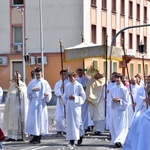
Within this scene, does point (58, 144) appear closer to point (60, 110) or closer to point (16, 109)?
point (16, 109)

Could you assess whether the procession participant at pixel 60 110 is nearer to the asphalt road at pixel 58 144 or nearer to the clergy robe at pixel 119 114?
the asphalt road at pixel 58 144

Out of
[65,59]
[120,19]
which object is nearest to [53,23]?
[120,19]

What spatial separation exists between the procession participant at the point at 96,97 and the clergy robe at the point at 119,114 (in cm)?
317

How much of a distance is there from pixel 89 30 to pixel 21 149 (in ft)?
102

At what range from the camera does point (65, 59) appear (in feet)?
61.5

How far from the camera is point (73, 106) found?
15.1m

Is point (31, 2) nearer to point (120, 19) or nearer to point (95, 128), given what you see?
point (120, 19)

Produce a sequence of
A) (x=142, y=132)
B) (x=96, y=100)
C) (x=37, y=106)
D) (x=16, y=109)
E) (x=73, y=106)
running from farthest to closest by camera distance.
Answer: (x=96, y=100) → (x=16, y=109) → (x=37, y=106) → (x=73, y=106) → (x=142, y=132)

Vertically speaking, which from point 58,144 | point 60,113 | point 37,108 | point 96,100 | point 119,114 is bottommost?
point 58,144

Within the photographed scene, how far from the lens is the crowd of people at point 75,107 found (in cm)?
1510

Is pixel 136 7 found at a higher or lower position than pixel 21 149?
higher

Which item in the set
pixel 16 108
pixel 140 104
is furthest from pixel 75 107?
pixel 16 108

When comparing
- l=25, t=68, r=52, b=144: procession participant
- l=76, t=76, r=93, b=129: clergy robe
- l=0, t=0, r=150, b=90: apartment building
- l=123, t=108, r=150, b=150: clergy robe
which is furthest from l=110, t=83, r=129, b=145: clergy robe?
l=0, t=0, r=150, b=90: apartment building

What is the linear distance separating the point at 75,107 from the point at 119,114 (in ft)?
3.42
